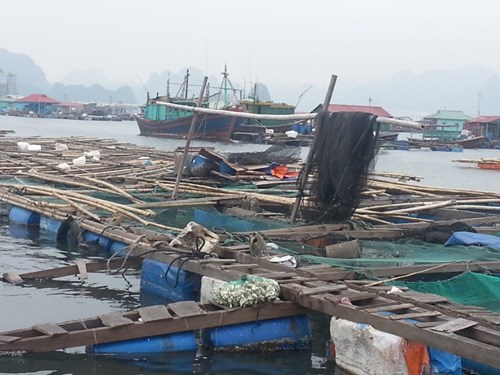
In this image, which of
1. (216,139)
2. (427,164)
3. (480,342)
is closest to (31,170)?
(480,342)

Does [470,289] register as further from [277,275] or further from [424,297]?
[277,275]

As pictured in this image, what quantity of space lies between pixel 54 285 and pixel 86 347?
10.5 ft

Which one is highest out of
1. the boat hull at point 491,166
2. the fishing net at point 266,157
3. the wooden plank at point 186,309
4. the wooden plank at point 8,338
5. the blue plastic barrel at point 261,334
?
the fishing net at point 266,157

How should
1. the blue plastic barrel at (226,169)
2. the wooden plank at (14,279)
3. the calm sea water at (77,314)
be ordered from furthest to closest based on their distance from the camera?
the blue plastic barrel at (226,169), the wooden plank at (14,279), the calm sea water at (77,314)

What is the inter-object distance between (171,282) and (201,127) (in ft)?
170

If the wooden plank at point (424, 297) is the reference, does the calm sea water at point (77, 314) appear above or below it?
below

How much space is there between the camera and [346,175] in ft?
36.5

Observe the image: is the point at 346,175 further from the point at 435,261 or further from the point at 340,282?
the point at 340,282

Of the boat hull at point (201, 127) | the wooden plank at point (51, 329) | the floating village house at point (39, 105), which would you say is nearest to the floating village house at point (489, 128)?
the boat hull at point (201, 127)

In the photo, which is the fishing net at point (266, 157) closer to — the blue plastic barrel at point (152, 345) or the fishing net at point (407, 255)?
the fishing net at point (407, 255)

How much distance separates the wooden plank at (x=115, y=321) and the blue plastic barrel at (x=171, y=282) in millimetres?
1883

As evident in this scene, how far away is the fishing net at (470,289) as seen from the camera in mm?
7805

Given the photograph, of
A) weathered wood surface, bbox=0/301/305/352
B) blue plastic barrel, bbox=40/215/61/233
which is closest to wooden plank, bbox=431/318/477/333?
weathered wood surface, bbox=0/301/305/352

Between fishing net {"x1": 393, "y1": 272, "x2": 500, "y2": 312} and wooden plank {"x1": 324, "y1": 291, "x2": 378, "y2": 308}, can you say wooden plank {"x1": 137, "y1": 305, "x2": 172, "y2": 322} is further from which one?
fishing net {"x1": 393, "y1": 272, "x2": 500, "y2": 312}
